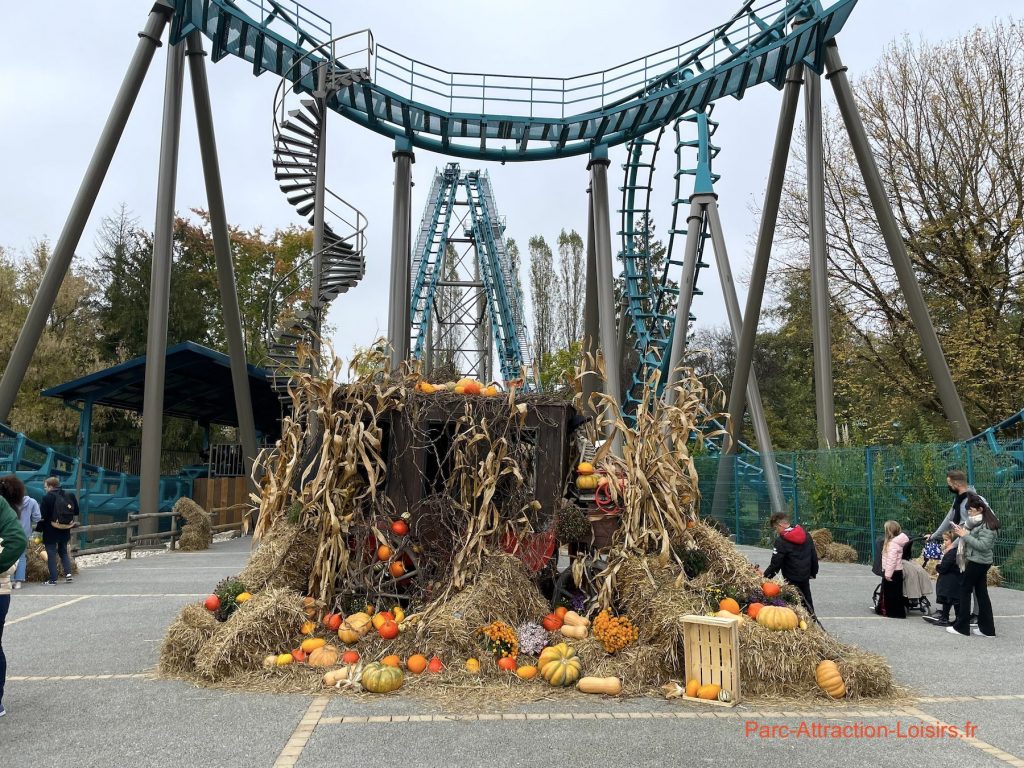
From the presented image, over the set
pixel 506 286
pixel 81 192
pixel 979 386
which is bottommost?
pixel 979 386

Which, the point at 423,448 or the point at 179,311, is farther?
the point at 179,311

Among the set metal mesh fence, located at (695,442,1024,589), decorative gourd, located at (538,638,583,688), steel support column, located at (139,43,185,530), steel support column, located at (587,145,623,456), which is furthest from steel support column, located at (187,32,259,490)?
decorative gourd, located at (538,638,583,688)

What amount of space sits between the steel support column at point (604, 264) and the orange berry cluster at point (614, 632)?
11675mm

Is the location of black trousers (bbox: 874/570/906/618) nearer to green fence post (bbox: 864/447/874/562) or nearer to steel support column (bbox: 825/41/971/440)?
green fence post (bbox: 864/447/874/562)

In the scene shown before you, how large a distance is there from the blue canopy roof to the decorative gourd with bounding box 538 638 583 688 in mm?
15171

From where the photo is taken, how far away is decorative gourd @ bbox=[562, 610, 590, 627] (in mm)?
6402

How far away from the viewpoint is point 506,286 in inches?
1384

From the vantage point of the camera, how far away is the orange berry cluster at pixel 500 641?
6.01 metres

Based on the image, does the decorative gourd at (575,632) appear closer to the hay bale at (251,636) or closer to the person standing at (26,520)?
the hay bale at (251,636)

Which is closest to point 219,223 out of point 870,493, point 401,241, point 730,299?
point 401,241

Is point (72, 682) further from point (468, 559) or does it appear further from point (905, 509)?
point (905, 509)

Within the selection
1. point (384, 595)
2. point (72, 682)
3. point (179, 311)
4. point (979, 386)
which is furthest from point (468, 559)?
point (179, 311)

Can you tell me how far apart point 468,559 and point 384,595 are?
2.58 ft

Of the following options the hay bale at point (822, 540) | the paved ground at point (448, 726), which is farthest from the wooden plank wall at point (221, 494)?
the paved ground at point (448, 726)
